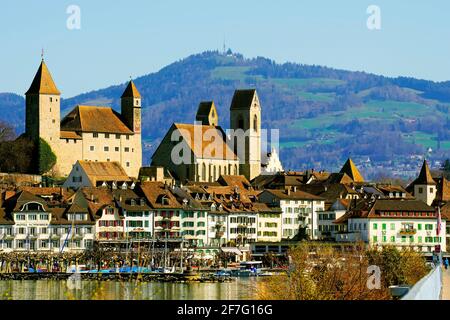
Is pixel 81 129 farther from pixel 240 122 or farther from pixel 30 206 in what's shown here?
pixel 240 122

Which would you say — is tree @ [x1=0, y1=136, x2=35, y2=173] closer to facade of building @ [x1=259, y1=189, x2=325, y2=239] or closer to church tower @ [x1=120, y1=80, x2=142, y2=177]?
church tower @ [x1=120, y1=80, x2=142, y2=177]

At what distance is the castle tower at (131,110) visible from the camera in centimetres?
14738

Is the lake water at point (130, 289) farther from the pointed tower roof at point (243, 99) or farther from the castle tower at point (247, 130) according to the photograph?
the pointed tower roof at point (243, 99)

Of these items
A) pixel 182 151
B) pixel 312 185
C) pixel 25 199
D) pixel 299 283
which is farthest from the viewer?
pixel 182 151

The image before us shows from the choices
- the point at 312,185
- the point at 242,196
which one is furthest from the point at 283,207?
the point at 312,185

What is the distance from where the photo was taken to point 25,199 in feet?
363

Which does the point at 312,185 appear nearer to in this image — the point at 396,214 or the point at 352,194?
the point at 352,194

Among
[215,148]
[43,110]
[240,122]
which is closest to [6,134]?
[43,110]

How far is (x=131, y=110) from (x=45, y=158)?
16462mm

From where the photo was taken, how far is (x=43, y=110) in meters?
138

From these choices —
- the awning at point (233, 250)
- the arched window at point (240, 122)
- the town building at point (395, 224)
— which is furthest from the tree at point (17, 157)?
the arched window at point (240, 122)

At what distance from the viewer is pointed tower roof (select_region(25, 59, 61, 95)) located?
139000 millimetres
